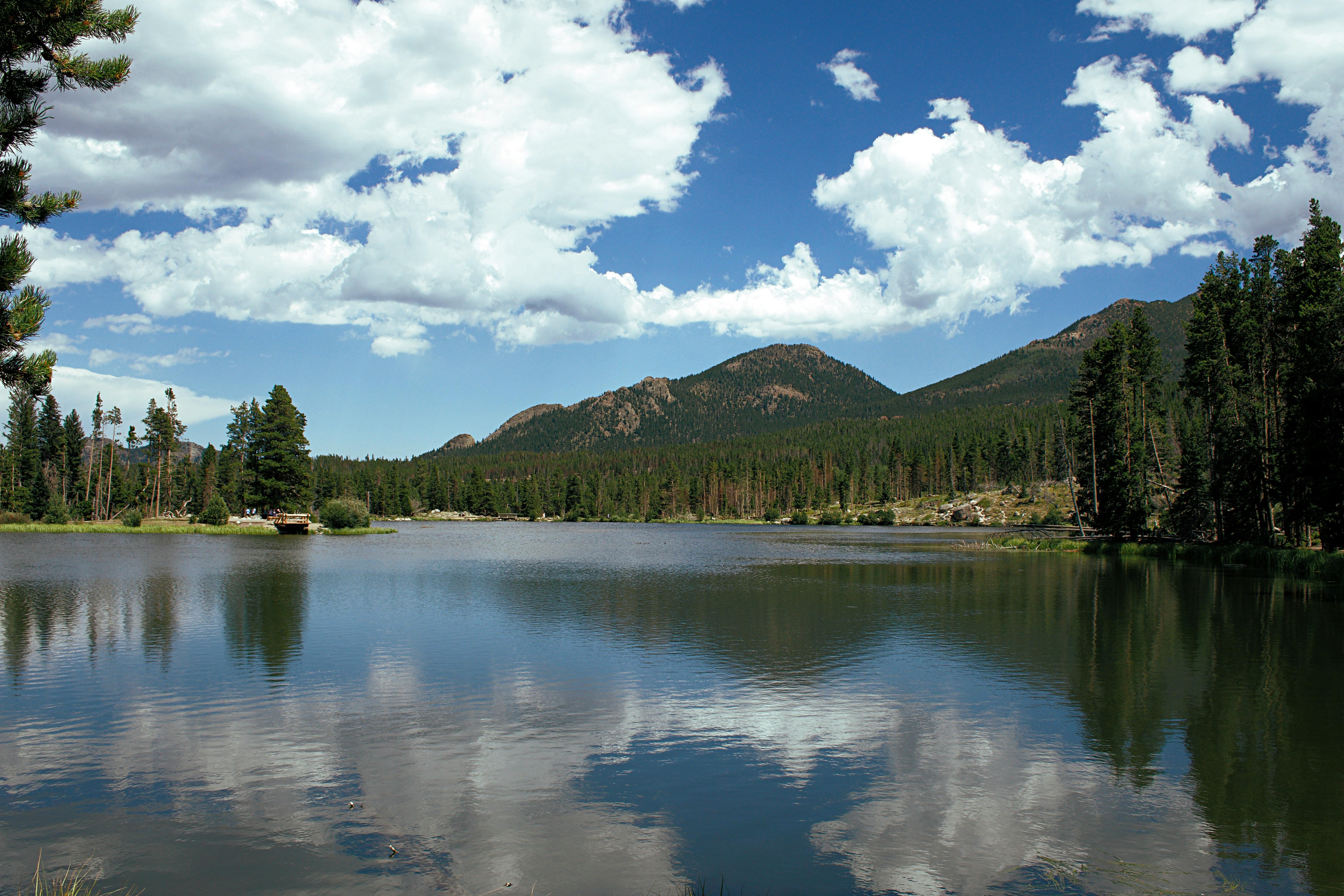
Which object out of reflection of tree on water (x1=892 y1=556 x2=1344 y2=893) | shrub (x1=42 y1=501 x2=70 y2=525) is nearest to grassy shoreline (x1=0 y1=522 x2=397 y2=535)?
shrub (x1=42 y1=501 x2=70 y2=525)

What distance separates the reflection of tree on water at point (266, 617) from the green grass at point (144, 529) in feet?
159

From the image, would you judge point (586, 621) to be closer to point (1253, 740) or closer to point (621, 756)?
point (621, 756)

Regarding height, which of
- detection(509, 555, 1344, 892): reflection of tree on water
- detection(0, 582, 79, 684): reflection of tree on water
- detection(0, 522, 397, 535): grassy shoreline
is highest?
detection(0, 582, 79, 684): reflection of tree on water

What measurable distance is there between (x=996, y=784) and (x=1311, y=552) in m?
44.0

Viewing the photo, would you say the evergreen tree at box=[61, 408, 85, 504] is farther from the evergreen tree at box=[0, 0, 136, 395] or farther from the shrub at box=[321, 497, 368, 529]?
the evergreen tree at box=[0, 0, 136, 395]

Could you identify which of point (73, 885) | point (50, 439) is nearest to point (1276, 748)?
point (73, 885)

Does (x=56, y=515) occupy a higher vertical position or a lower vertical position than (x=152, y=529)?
higher

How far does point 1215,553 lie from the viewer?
52969mm

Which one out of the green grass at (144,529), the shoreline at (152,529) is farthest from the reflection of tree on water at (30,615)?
the shoreline at (152,529)

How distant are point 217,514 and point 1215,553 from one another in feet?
333

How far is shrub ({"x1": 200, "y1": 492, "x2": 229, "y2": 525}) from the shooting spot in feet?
308

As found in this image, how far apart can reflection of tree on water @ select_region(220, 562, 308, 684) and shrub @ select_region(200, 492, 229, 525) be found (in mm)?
56527

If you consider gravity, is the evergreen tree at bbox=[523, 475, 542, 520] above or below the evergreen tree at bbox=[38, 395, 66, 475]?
below

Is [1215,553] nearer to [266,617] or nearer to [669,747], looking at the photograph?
[669,747]
